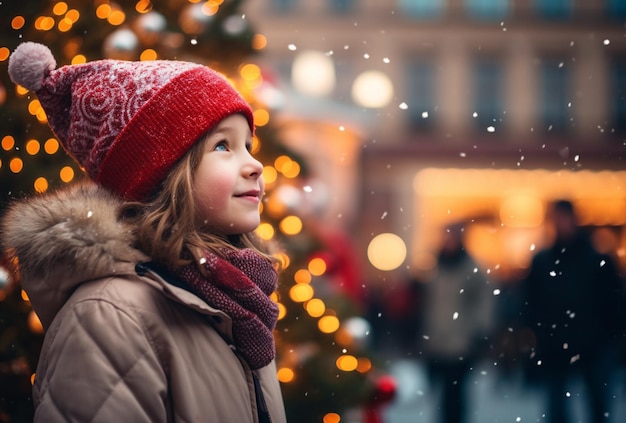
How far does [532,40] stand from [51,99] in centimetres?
2429

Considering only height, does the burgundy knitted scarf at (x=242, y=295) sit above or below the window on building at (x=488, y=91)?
below

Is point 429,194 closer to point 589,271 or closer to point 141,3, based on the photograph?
point 589,271

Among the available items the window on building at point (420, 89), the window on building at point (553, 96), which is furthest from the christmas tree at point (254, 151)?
the window on building at point (553, 96)

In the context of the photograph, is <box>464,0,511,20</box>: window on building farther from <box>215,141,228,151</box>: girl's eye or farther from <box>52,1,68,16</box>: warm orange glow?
<box>215,141,228,151</box>: girl's eye

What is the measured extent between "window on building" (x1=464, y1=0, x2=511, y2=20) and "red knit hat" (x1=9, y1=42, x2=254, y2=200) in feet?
79.6

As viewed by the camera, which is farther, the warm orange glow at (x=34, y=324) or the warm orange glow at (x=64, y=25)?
the warm orange glow at (x=64, y=25)

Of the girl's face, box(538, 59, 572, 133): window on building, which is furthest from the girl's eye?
box(538, 59, 572, 133): window on building

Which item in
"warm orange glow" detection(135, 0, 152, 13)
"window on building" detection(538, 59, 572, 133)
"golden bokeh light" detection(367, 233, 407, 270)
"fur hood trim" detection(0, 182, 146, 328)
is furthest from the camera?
"window on building" detection(538, 59, 572, 133)

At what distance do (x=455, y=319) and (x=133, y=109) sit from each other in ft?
15.6

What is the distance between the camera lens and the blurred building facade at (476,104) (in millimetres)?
21828

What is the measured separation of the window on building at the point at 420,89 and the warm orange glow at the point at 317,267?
20.2 meters

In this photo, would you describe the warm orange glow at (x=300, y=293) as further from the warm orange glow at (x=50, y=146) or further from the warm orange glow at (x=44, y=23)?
the warm orange glow at (x=44, y=23)

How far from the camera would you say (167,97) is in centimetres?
194

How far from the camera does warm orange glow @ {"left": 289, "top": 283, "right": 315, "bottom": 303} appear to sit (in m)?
3.97
